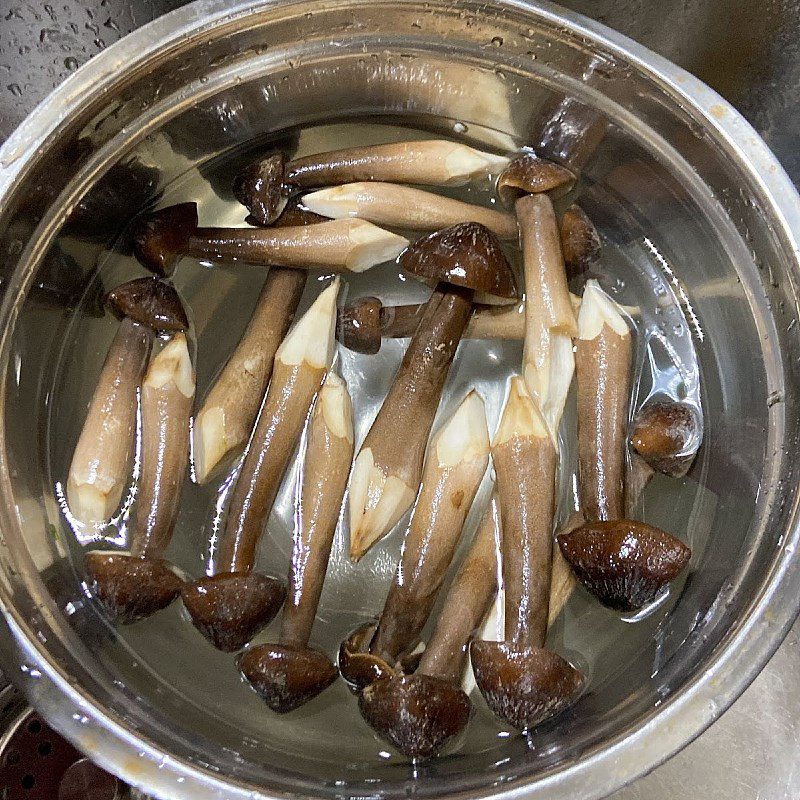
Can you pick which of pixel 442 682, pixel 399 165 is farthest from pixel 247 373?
pixel 442 682

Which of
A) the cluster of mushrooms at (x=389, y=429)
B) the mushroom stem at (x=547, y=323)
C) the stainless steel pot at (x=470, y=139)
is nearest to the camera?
the stainless steel pot at (x=470, y=139)

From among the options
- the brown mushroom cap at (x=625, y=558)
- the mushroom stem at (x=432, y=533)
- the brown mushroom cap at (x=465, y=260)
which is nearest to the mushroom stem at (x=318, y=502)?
the mushroom stem at (x=432, y=533)

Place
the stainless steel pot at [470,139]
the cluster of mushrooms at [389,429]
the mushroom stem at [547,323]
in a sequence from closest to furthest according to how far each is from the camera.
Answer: the stainless steel pot at [470,139] → the cluster of mushrooms at [389,429] → the mushroom stem at [547,323]

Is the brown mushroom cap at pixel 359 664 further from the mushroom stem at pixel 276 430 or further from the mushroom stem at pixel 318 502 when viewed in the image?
the mushroom stem at pixel 276 430

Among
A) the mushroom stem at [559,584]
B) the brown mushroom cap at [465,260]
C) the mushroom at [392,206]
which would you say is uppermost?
the mushroom at [392,206]

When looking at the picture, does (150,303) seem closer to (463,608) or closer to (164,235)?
(164,235)

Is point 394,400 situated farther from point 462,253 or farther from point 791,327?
point 791,327

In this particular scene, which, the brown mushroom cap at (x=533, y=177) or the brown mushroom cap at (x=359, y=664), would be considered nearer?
the brown mushroom cap at (x=359, y=664)
